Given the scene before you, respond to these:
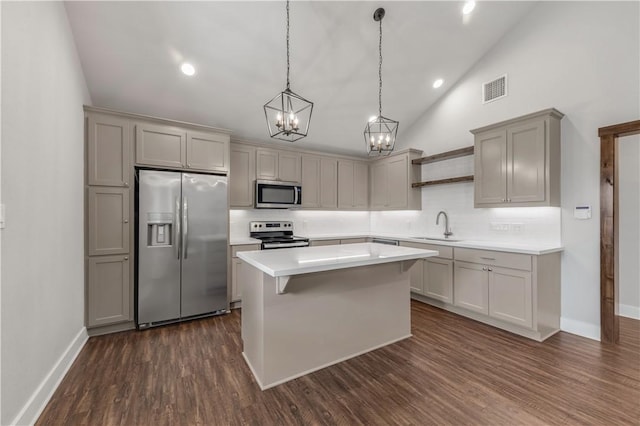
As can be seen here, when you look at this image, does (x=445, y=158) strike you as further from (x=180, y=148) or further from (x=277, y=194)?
(x=180, y=148)

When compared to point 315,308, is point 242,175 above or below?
above

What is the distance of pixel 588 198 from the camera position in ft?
10.0

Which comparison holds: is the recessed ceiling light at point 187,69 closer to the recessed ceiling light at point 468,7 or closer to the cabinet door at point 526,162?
the recessed ceiling light at point 468,7

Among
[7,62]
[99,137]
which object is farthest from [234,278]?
[7,62]

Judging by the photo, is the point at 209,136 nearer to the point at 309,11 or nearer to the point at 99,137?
the point at 99,137

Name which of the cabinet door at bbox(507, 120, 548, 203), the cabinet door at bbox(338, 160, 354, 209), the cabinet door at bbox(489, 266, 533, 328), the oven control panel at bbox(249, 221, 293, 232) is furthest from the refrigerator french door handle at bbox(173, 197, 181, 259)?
the cabinet door at bbox(507, 120, 548, 203)

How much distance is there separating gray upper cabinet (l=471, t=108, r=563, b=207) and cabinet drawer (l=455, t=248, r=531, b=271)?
2.15ft

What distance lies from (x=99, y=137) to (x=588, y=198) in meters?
5.52

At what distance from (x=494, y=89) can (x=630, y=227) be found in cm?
256

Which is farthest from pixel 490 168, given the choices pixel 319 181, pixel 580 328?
pixel 319 181

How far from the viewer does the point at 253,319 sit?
2.38 meters

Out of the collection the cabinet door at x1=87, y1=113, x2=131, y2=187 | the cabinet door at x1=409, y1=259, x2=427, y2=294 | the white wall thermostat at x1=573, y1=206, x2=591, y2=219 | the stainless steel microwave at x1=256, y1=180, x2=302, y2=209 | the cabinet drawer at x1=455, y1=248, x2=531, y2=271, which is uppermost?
the cabinet door at x1=87, y1=113, x2=131, y2=187

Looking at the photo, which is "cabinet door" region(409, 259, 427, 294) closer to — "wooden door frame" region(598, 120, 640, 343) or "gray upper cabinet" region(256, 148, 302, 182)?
"wooden door frame" region(598, 120, 640, 343)

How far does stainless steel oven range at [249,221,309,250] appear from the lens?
13.8 feet
